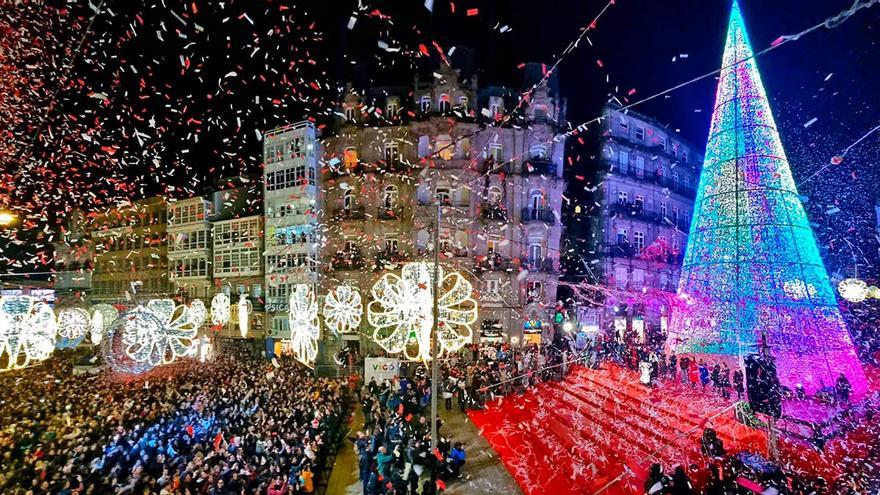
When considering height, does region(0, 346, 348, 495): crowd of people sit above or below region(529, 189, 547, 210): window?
below

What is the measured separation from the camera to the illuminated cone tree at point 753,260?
44.3 feet

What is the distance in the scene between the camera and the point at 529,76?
1226 inches

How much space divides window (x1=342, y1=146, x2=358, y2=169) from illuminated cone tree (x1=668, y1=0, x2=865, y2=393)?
69.7 feet

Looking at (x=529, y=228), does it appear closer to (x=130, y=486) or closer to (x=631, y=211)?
(x=631, y=211)

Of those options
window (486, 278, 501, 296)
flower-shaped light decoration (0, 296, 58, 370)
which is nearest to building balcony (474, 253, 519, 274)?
window (486, 278, 501, 296)

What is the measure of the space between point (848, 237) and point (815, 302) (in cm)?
1416

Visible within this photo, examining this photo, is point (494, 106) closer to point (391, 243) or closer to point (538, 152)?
point (538, 152)

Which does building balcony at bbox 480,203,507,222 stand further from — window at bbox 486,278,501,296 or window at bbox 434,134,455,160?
window at bbox 486,278,501,296

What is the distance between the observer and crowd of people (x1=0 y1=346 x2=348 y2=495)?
10578mm

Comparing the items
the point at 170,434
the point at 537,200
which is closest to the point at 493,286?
the point at 537,200

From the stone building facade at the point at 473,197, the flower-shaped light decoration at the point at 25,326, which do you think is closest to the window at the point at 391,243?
the stone building facade at the point at 473,197

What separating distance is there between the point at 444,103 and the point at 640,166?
47.8 feet

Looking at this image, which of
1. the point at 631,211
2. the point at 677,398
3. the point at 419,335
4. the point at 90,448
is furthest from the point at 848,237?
the point at 90,448

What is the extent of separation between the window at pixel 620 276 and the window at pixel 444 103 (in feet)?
50.0
